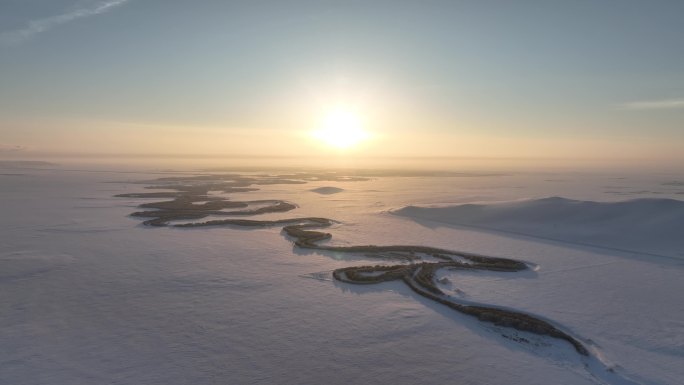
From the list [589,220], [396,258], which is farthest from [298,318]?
[589,220]

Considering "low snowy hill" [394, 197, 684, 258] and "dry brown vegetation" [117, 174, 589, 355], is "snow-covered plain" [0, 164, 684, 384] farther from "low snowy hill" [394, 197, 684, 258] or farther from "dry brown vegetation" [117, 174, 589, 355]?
"low snowy hill" [394, 197, 684, 258]

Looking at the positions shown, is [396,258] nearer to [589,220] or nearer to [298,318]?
[298,318]

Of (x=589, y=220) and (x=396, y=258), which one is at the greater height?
(x=589, y=220)

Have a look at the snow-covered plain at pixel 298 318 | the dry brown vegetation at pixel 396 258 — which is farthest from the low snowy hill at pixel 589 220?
the dry brown vegetation at pixel 396 258

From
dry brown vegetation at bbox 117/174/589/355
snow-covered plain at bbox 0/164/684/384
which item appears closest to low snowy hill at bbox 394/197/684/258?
snow-covered plain at bbox 0/164/684/384

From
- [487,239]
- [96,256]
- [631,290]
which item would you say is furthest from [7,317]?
[487,239]
